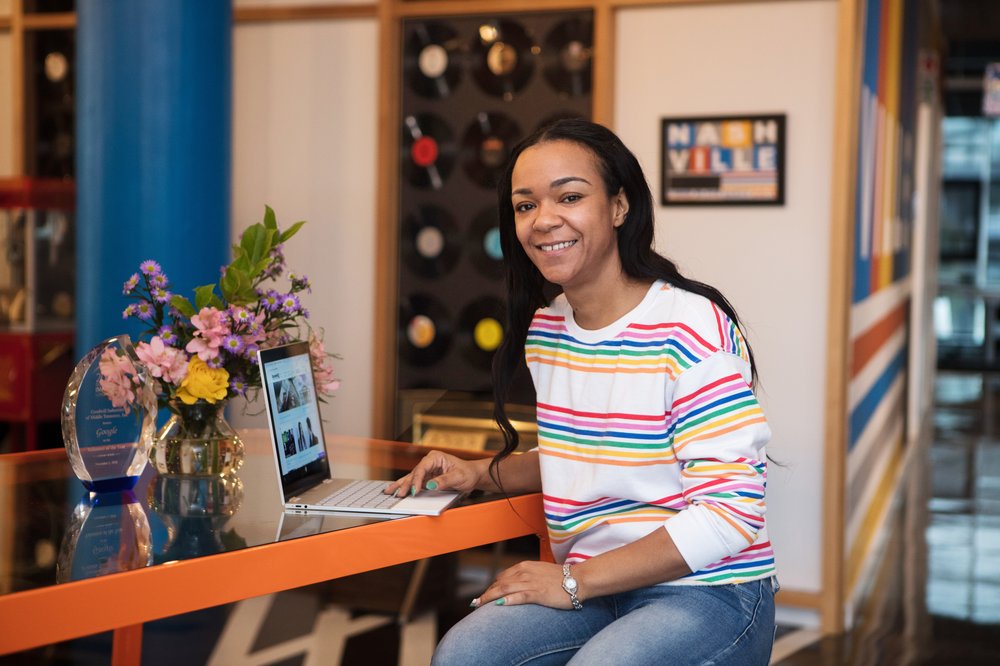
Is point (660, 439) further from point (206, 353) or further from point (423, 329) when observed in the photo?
point (423, 329)

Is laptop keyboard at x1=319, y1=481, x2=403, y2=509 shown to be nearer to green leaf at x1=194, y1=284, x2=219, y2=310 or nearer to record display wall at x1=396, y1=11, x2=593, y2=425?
green leaf at x1=194, y1=284, x2=219, y2=310

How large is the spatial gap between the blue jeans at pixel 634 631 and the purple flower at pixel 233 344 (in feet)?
2.10

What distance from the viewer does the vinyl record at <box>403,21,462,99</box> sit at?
170 inches

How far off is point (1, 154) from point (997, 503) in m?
5.06

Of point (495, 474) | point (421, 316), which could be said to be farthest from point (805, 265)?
point (495, 474)

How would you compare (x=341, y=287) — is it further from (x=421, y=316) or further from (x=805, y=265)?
(x=805, y=265)

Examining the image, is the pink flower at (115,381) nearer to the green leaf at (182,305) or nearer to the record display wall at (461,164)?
the green leaf at (182,305)

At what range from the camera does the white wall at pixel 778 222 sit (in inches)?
154

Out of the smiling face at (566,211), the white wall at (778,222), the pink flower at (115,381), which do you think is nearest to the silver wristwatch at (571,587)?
the smiling face at (566,211)

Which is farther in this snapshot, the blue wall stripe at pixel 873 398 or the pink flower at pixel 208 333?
the blue wall stripe at pixel 873 398

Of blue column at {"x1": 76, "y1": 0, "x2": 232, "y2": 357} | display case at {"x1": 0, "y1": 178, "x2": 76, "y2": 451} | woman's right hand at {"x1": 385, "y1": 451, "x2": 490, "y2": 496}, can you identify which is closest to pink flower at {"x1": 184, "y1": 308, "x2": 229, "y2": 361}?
woman's right hand at {"x1": 385, "y1": 451, "x2": 490, "y2": 496}

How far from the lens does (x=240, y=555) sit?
171cm

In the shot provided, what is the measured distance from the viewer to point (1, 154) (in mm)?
4957

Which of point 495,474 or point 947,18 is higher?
point 947,18
